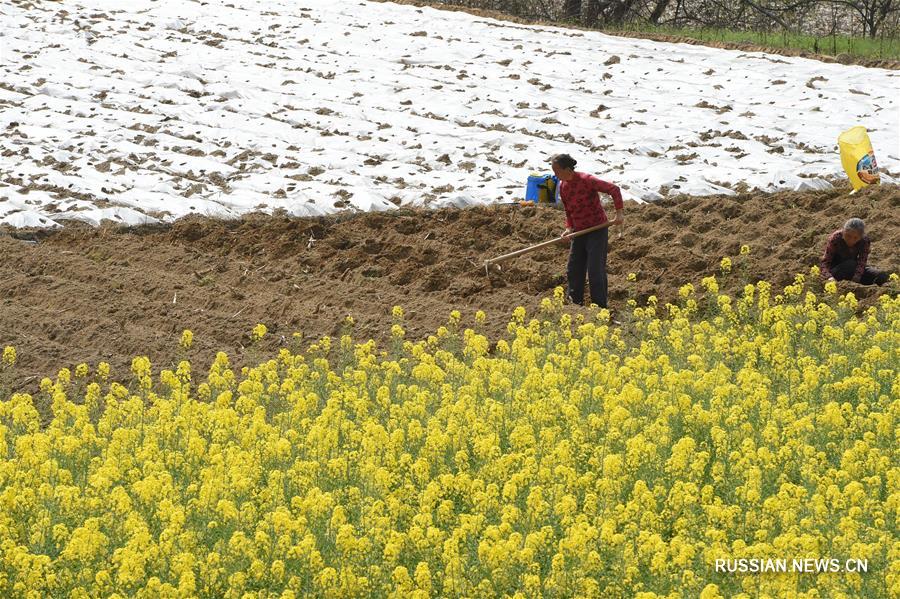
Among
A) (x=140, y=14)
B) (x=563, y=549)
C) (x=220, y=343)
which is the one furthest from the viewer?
(x=140, y=14)

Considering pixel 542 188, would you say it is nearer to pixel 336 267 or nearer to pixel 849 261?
pixel 336 267

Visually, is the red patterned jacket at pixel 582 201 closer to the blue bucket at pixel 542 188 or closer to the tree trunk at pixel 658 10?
the blue bucket at pixel 542 188

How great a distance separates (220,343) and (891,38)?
16197 millimetres

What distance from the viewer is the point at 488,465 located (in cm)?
716

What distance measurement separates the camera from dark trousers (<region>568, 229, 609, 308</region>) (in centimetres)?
1135

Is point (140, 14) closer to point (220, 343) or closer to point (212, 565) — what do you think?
point (220, 343)

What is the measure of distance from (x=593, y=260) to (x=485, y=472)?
15.1 feet

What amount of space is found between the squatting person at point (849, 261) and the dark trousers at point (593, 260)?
2069mm

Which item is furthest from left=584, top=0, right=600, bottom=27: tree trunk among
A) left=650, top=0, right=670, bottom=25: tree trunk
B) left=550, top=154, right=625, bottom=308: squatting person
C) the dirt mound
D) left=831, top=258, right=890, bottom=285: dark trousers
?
left=831, top=258, right=890, bottom=285: dark trousers

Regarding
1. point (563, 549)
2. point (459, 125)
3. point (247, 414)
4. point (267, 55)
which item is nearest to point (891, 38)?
point (459, 125)

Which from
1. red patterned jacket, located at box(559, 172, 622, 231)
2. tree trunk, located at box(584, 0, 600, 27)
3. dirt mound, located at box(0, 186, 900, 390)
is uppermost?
tree trunk, located at box(584, 0, 600, 27)

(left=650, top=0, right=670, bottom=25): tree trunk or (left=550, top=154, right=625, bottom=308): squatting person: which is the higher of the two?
(left=650, top=0, right=670, bottom=25): tree trunk

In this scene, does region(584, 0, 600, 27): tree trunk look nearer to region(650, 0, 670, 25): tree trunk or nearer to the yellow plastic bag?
region(650, 0, 670, 25): tree trunk

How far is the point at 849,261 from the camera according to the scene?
11.3 meters
